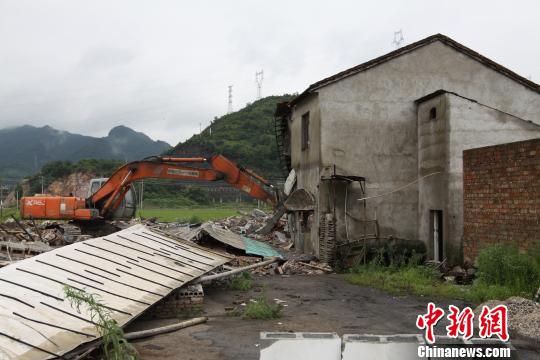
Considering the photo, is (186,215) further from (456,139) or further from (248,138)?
(456,139)

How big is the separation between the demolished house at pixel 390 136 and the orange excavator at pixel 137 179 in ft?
5.99

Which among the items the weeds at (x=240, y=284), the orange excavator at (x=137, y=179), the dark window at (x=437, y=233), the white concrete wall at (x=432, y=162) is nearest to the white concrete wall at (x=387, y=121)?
the white concrete wall at (x=432, y=162)

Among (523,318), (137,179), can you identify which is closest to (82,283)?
(523,318)

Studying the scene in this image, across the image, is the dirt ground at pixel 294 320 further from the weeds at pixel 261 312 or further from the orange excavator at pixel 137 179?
the orange excavator at pixel 137 179

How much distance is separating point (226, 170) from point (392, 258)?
6.30 m

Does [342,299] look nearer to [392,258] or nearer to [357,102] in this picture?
[392,258]

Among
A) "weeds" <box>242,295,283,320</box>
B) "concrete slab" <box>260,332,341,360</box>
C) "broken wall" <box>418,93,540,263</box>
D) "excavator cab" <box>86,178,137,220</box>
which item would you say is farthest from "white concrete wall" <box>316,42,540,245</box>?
"concrete slab" <box>260,332,341,360</box>

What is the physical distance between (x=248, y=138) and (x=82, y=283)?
149 feet

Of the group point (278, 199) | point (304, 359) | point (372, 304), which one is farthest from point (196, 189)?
point (304, 359)

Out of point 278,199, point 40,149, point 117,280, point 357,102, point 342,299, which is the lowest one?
point 342,299

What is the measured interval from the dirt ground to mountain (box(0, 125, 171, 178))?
380 feet

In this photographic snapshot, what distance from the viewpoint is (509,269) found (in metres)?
11.1

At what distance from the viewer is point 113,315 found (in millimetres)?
7340

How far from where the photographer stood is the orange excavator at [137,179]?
700 inches
